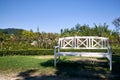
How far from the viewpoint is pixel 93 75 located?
6215 millimetres

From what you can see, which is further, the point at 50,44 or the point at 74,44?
the point at 50,44

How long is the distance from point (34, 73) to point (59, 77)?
100 centimetres

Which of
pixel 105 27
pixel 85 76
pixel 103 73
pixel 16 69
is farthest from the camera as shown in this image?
pixel 105 27

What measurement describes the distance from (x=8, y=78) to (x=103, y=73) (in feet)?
9.59

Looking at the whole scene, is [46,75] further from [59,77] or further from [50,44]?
[50,44]

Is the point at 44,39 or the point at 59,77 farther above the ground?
the point at 44,39

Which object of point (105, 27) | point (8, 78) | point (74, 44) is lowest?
point (8, 78)

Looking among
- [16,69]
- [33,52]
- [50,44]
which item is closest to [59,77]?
[16,69]

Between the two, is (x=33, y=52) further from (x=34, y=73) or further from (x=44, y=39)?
(x=34, y=73)

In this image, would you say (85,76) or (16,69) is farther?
(16,69)

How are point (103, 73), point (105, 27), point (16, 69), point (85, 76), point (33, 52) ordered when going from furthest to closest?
point (105, 27), point (33, 52), point (16, 69), point (103, 73), point (85, 76)

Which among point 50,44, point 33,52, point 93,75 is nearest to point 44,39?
point 50,44

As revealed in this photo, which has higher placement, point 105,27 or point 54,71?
point 105,27

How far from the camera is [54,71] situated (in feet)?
22.2
